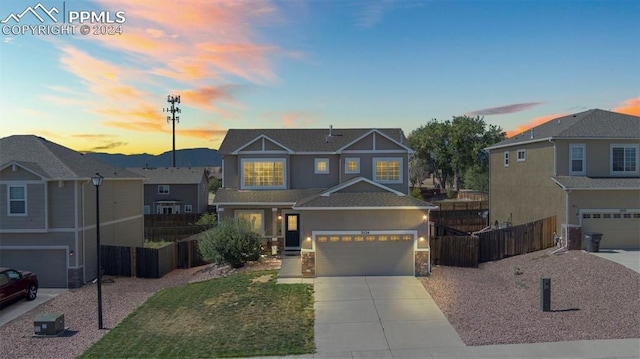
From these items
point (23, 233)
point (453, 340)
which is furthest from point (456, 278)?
point (23, 233)

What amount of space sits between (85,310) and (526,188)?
22832mm

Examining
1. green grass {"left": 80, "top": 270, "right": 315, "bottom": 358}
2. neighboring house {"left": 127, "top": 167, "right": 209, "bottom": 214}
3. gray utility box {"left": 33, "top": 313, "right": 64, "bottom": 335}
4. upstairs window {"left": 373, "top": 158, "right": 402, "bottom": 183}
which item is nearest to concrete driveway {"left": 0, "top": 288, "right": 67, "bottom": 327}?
gray utility box {"left": 33, "top": 313, "right": 64, "bottom": 335}

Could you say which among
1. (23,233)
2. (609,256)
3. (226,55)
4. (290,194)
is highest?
(226,55)

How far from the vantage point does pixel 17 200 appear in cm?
1767

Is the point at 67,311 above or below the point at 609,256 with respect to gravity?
below

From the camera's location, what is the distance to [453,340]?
10672mm

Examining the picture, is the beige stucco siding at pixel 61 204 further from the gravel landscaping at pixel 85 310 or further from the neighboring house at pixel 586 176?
the neighboring house at pixel 586 176

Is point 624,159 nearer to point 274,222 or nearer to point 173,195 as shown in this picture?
point 274,222

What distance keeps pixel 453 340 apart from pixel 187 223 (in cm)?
2917

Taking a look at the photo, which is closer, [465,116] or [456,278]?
[456,278]

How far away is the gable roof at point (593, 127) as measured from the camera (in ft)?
68.3

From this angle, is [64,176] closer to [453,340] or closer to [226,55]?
[226,55]

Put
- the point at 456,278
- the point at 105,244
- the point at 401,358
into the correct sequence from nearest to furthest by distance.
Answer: the point at 401,358 → the point at 456,278 → the point at 105,244

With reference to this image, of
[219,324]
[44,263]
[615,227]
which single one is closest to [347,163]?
[219,324]
